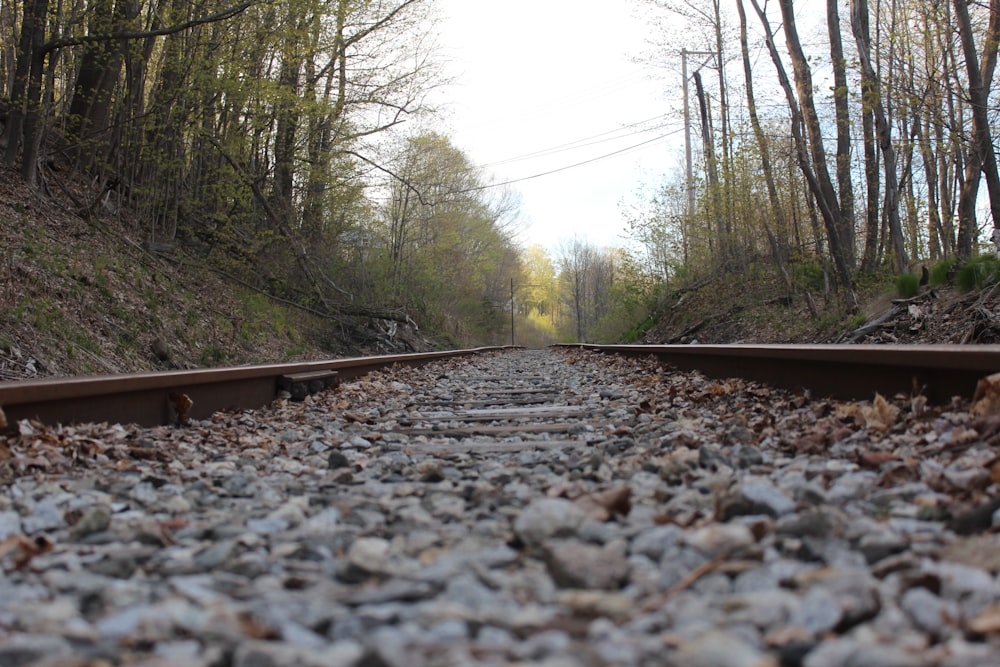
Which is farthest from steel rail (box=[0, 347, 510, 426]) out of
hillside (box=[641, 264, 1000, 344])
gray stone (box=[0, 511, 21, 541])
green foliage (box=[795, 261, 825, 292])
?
green foliage (box=[795, 261, 825, 292])

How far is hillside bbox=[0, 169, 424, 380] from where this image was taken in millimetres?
6902

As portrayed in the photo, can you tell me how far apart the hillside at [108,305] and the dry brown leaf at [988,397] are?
6034 mm

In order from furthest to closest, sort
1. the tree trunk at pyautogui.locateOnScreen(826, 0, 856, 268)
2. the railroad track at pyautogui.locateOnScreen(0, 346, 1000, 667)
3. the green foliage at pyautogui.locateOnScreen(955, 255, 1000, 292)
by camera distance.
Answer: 1. the tree trunk at pyautogui.locateOnScreen(826, 0, 856, 268)
2. the green foliage at pyautogui.locateOnScreen(955, 255, 1000, 292)
3. the railroad track at pyautogui.locateOnScreen(0, 346, 1000, 667)

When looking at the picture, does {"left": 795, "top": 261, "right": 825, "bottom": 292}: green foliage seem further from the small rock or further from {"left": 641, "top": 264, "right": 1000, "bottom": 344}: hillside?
the small rock

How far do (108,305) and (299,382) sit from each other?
432cm

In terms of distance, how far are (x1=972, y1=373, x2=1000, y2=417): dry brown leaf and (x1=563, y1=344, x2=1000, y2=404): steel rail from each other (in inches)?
5.3

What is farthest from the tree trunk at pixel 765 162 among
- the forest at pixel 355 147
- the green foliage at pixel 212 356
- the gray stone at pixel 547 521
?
the gray stone at pixel 547 521

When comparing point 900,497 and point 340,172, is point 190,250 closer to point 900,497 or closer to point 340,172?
point 340,172

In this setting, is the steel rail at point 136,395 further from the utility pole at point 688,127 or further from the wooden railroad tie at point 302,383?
the utility pole at point 688,127

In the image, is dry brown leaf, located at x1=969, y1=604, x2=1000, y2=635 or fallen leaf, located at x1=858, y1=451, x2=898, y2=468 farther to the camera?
fallen leaf, located at x1=858, y1=451, x2=898, y2=468

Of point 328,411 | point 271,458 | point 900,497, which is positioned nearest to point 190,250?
point 328,411

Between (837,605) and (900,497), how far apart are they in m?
0.84

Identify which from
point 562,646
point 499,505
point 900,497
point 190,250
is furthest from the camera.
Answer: point 190,250

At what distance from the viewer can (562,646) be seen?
1.16m
